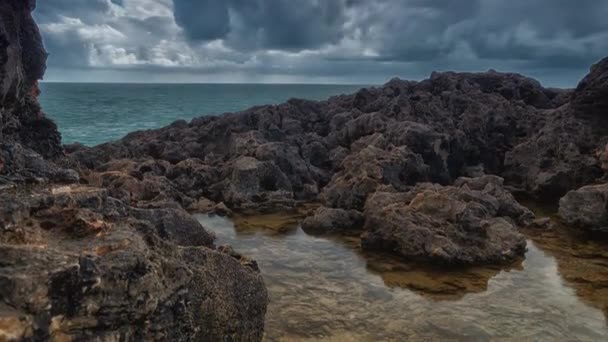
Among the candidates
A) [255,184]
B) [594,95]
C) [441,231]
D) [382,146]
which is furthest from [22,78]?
[594,95]

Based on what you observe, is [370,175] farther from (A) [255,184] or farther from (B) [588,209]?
(B) [588,209]

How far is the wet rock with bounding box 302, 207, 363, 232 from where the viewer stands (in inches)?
843

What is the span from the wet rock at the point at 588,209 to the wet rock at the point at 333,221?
8836mm

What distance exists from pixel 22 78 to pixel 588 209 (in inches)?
816

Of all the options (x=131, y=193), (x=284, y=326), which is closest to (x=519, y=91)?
(x=131, y=193)

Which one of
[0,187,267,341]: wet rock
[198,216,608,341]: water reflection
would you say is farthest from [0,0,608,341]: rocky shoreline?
[198,216,608,341]: water reflection

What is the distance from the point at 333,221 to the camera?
21578 mm

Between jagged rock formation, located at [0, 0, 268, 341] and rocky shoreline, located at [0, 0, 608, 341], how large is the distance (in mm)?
24

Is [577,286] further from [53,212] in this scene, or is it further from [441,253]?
[53,212]

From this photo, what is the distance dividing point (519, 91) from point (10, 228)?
44.9 meters

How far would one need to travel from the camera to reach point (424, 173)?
2792 centimetres

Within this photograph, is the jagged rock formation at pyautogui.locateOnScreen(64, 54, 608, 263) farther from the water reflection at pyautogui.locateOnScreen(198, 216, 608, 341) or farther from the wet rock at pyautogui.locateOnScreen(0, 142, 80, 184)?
the wet rock at pyautogui.locateOnScreen(0, 142, 80, 184)

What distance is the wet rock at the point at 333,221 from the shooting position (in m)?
21.4

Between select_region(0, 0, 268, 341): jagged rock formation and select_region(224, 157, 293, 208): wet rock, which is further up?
select_region(0, 0, 268, 341): jagged rock formation
